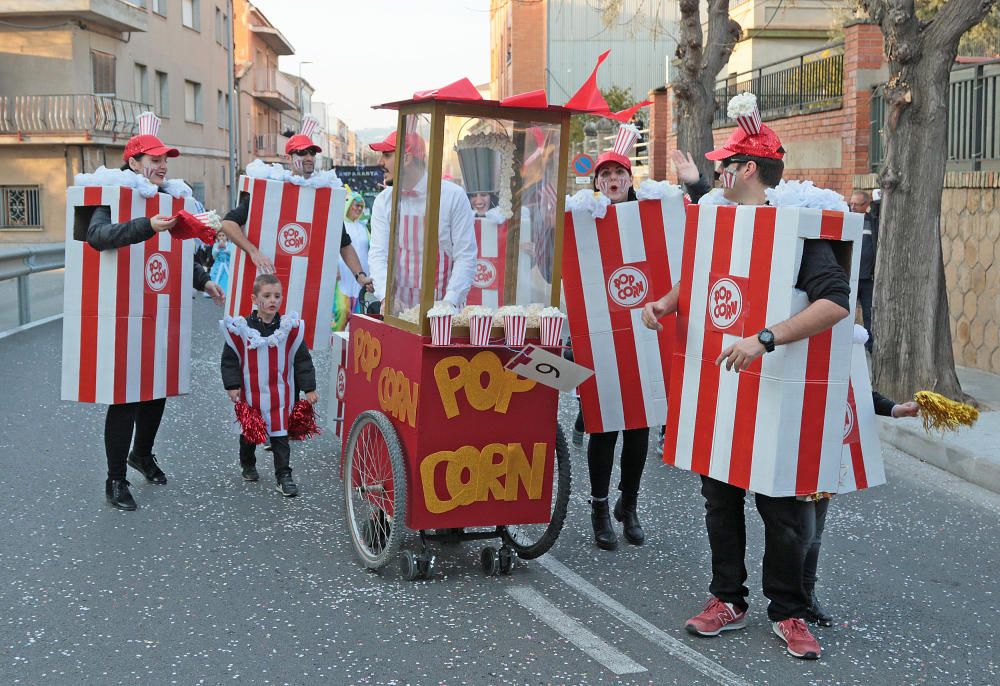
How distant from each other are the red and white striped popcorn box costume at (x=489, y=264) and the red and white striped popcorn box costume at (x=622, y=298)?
0.62 metres

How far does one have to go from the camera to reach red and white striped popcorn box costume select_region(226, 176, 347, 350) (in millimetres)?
7625

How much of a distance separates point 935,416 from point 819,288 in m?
0.84

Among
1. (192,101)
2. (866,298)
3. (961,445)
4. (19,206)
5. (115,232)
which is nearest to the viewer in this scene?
(115,232)

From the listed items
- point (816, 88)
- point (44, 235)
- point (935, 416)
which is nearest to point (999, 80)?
point (816, 88)

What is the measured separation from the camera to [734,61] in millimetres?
33750

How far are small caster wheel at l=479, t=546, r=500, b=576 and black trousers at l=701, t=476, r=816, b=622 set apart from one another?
1.06 m

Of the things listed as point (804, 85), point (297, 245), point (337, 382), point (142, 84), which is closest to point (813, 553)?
point (337, 382)

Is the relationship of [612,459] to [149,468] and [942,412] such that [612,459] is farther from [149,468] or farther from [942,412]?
[149,468]

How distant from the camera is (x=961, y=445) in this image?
7.65 m

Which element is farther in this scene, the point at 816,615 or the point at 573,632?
the point at 816,615

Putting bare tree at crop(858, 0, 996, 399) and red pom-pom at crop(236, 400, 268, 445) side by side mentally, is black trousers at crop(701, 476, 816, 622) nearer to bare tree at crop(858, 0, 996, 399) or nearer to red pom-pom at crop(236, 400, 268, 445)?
red pom-pom at crop(236, 400, 268, 445)

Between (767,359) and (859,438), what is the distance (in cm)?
65

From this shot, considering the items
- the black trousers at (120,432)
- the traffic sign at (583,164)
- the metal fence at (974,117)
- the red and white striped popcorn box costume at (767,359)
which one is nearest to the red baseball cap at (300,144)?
the black trousers at (120,432)

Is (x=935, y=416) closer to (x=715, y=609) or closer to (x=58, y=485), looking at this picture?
(x=715, y=609)
